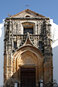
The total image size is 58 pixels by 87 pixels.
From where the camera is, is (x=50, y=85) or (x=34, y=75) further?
(x=34, y=75)

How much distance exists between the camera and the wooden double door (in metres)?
25.7

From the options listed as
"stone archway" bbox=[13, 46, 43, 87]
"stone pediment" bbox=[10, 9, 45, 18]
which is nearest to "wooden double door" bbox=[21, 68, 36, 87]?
"stone archway" bbox=[13, 46, 43, 87]

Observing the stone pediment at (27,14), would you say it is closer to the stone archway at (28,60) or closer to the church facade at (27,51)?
the church facade at (27,51)

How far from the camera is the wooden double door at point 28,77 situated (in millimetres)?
25703

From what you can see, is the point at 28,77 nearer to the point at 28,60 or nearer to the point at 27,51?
the point at 28,60

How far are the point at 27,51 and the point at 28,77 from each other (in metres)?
2.80

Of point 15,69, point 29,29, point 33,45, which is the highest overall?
point 29,29

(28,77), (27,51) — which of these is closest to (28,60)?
(27,51)

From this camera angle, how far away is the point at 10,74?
81.4 feet

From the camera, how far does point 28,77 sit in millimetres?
26016

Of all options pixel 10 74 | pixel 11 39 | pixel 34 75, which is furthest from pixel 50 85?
pixel 11 39

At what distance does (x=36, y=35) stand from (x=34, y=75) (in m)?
4.25

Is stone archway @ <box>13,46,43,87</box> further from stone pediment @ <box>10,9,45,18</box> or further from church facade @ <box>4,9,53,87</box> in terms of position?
stone pediment @ <box>10,9,45,18</box>

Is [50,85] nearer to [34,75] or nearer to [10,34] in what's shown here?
[34,75]
